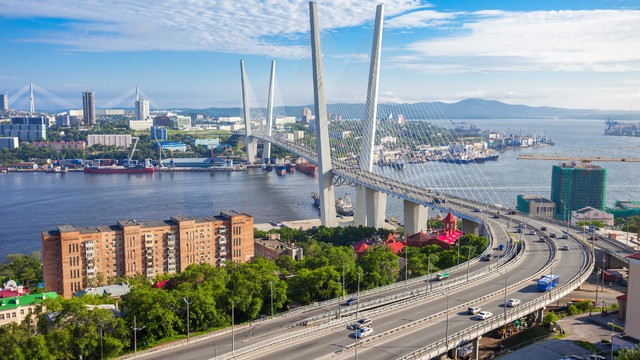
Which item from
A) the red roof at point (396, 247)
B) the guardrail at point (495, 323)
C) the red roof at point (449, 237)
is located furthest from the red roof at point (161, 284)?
the red roof at point (449, 237)

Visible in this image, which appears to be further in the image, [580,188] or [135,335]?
[580,188]

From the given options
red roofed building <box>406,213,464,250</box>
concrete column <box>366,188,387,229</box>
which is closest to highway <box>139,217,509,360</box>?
red roofed building <box>406,213,464,250</box>

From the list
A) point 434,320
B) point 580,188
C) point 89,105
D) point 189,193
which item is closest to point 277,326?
point 434,320

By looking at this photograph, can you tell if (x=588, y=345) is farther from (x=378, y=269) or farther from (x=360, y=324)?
(x=378, y=269)

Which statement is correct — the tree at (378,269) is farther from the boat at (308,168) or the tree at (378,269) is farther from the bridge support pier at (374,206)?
the boat at (308,168)

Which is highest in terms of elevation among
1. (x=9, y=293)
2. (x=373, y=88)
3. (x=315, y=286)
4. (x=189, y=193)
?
(x=373, y=88)
